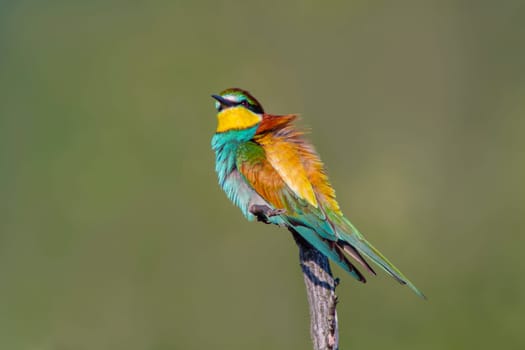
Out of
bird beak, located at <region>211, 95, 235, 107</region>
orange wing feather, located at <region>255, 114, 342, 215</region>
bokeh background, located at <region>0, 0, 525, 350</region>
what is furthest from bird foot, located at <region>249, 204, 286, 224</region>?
bokeh background, located at <region>0, 0, 525, 350</region>

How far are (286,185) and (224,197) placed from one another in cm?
260

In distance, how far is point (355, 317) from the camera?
166 inches

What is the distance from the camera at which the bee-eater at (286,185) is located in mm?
2668

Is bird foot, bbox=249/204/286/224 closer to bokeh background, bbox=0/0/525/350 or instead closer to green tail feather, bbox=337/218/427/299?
green tail feather, bbox=337/218/427/299

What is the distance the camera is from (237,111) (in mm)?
3311

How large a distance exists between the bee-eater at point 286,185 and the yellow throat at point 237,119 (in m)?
0.06

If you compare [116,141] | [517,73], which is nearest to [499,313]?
[517,73]

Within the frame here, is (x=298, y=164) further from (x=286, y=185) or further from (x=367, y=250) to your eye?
(x=367, y=250)

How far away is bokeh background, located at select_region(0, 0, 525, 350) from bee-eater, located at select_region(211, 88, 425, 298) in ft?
4.53

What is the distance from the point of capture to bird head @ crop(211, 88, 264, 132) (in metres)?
3.27

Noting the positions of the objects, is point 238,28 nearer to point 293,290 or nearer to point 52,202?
point 52,202

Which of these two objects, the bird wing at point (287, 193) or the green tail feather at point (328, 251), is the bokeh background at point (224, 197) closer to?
the bird wing at point (287, 193)

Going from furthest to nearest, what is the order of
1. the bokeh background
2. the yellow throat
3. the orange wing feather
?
the bokeh background → the yellow throat → the orange wing feather

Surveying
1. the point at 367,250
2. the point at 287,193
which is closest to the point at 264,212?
the point at 287,193
